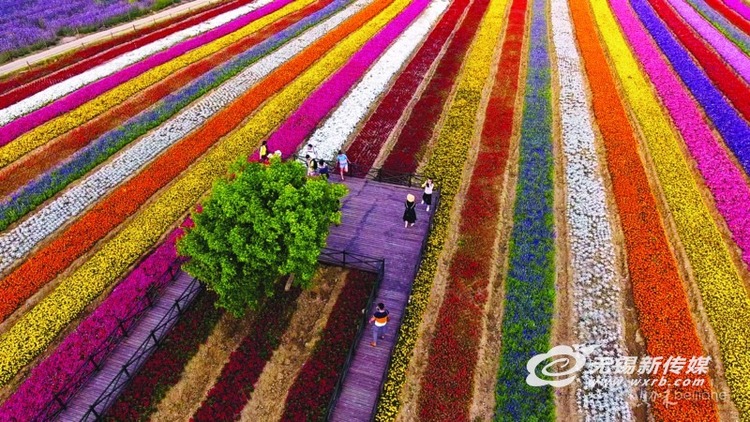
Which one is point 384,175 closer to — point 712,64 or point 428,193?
point 428,193

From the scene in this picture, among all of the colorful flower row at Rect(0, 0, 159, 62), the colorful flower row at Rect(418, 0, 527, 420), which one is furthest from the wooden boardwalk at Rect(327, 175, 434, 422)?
the colorful flower row at Rect(0, 0, 159, 62)

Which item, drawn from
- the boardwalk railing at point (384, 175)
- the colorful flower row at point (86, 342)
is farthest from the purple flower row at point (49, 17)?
the boardwalk railing at point (384, 175)

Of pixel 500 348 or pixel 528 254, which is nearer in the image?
pixel 500 348

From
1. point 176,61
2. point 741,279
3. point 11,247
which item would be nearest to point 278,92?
point 176,61

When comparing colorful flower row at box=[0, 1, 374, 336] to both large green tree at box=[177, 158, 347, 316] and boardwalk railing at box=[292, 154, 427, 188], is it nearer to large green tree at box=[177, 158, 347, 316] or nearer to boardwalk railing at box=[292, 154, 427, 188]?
boardwalk railing at box=[292, 154, 427, 188]

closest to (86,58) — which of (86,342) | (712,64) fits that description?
(86,342)

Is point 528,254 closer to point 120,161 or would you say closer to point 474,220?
point 474,220
